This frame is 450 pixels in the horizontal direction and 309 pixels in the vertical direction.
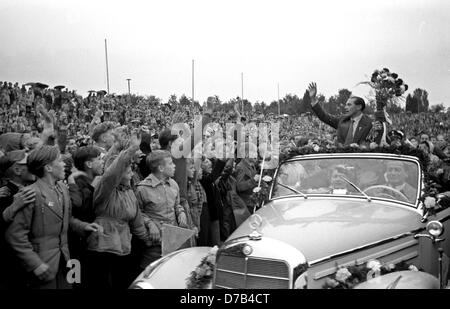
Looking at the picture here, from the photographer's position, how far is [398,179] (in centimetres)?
486

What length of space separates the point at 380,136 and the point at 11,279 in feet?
15.9

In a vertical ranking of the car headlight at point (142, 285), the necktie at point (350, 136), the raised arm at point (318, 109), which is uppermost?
the raised arm at point (318, 109)

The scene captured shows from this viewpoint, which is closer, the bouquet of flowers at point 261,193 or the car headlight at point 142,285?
the car headlight at point 142,285

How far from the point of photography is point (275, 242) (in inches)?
148

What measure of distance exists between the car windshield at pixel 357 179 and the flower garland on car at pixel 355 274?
1061 millimetres

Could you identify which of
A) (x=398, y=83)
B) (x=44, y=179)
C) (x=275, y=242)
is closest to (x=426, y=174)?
(x=275, y=242)

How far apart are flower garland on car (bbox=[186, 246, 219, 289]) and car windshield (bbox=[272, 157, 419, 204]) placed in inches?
54.0

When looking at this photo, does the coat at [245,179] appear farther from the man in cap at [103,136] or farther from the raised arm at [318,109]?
the man in cap at [103,136]

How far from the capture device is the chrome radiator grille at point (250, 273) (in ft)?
11.9

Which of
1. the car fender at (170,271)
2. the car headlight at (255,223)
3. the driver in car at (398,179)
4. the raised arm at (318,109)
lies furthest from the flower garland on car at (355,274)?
the raised arm at (318,109)

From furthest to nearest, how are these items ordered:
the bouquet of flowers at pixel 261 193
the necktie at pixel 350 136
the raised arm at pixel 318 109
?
the raised arm at pixel 318 109
the necktie at pixel 350 136
the bouquet of flowers at pixel 261 193

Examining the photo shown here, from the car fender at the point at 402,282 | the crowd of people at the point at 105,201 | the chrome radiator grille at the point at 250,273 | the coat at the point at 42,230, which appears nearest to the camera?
the car fender at the point at 402,282

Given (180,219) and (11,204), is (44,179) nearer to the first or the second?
(11,204)

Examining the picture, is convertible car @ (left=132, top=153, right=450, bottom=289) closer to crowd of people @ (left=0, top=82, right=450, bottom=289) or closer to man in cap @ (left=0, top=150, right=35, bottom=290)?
crowd of people @ (left=0, top=82, right=450, bottom=289)
